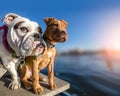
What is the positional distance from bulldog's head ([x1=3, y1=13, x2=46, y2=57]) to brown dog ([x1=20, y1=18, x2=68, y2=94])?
69mm

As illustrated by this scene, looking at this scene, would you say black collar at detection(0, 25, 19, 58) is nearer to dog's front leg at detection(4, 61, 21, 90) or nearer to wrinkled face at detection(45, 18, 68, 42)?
dog's front leg at detection(4, 61, 21, 90)

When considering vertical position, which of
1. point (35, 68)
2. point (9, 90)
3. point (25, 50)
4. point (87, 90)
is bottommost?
point (87, 90)

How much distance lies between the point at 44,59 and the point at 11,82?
11.7 inches

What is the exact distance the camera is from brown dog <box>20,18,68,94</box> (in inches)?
54.6

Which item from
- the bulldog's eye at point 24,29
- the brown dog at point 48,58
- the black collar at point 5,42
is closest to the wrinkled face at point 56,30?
the brown dog at point 48,58

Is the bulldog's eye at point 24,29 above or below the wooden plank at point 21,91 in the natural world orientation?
above

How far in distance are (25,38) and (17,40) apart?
64 mm

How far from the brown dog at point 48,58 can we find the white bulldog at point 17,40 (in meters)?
0.06

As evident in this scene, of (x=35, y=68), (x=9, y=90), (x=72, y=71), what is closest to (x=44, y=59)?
(x=35, y=68)

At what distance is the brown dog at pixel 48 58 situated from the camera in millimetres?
1387

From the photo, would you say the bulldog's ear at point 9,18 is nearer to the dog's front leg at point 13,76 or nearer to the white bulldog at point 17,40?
the white bulldog at point 17,40

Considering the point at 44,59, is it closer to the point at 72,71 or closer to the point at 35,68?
the point at 35,68

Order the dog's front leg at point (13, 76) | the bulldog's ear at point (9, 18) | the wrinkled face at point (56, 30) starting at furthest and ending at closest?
the dog's front leg at point (13, 76)
the bulldog's ear at point (9, 18)
the wrinkled face at point (56, 30)

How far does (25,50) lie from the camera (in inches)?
54.2
